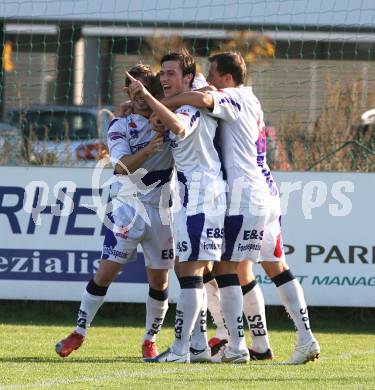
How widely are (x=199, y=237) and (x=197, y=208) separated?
0.61ft

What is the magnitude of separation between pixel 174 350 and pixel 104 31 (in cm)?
813

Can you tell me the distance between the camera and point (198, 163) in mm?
7441

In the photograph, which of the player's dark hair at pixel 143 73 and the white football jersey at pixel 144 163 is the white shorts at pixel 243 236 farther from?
the player's dark hair at pixel 143 73

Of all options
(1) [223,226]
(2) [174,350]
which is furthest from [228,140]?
(2) [174,350]

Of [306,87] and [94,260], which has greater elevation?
[306,87]

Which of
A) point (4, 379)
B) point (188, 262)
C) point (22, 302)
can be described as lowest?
point (22, 302)

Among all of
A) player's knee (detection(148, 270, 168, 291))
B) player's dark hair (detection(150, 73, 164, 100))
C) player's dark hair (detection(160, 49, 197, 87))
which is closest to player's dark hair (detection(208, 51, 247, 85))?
player's dark hair (detection(160, 49, 197, 87))

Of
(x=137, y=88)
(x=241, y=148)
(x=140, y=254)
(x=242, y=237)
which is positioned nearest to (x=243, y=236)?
(x=242, y=237)

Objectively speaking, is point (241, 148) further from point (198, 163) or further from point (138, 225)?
point (138, 225)

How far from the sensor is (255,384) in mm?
6555

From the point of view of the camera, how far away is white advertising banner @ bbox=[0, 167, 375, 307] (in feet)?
33.7

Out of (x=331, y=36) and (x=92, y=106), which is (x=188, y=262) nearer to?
(x=331, y=36)

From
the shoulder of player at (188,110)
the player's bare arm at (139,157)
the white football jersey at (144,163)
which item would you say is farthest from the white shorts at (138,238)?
the shoulder of player at (188,110)

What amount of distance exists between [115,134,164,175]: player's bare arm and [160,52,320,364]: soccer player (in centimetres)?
43
